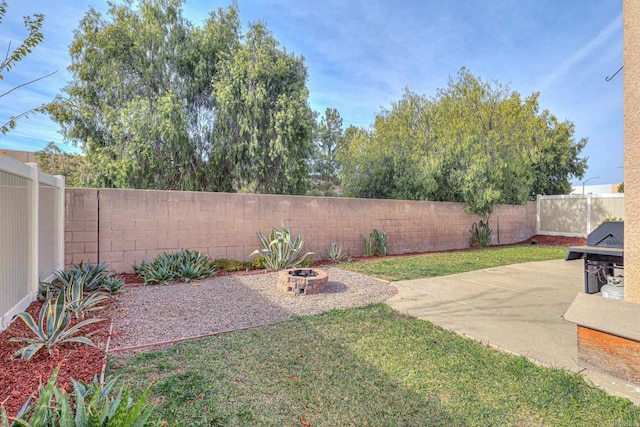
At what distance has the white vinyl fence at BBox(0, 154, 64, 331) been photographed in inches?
131

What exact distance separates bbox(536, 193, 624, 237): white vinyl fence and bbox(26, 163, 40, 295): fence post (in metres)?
17.7

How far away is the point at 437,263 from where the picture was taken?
8.55 m

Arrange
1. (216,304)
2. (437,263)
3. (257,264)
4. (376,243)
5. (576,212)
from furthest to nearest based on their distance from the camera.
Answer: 1. (576,212)
2. (376,243)
3. (437,263)
4. (257,264)
5. (216,304)

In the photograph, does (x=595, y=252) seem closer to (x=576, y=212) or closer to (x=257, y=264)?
(x=257, y=264)

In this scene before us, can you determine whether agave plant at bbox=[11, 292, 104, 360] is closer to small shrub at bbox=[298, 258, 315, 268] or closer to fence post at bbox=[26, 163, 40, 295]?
fence post at bbox=[26, 163, 40, 295]

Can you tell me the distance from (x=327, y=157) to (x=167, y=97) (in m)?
11.2

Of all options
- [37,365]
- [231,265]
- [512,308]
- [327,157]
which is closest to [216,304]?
[37,365]

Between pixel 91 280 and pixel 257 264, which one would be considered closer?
pixel 91 280

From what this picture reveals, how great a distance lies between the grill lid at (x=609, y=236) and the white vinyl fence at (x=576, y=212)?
11495mm

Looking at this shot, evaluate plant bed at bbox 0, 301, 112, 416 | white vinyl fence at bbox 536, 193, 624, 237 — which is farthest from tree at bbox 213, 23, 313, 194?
white vinyl fence at bbox 536, 193, 624, 237

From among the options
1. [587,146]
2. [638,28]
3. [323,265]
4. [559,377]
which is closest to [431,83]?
[323,265]

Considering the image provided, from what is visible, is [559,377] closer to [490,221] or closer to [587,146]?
[490,221]

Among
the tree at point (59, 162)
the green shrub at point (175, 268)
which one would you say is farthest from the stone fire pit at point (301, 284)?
the tree at point (59, 162)

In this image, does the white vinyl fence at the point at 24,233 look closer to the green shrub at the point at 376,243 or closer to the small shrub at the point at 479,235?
the green shrub at the point at 376,243
